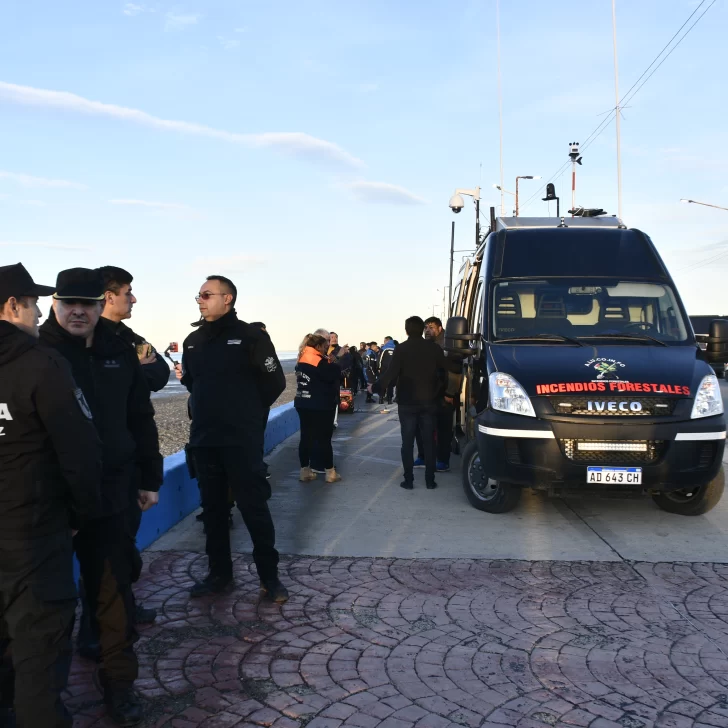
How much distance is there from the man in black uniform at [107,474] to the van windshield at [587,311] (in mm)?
4043

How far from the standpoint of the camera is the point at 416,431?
26.1ft

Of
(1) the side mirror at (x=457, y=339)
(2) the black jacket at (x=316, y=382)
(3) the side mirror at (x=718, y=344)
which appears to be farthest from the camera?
(2) the black jacket at (x=316, y=382)

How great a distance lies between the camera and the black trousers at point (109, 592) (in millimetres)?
3105

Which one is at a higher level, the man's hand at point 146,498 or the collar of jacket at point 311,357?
the collar of jacket at point 311,357

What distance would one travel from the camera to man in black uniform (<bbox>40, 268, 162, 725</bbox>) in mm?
3105

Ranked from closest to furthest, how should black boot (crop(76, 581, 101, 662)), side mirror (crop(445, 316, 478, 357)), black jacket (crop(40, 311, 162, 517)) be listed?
black jacket (crop(40, 311, 162, 517)), black boot (crop(76, 581, 101, 662)), side mirror (crop(445, 316, 478, 357))

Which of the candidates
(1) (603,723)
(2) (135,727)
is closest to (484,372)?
(1) (603,723)

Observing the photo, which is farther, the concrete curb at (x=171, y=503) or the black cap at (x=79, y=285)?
the concrete curb at (x=171, y=503)

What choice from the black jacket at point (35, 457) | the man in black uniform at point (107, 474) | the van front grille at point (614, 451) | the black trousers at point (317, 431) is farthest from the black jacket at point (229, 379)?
the black trousers at point (317, 431)

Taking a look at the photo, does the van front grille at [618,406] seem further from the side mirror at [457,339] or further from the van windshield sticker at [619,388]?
the side mirror at [457,339]

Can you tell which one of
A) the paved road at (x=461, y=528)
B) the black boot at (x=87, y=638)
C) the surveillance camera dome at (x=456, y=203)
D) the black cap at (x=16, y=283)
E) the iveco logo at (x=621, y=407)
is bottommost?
the paved road at (x=461, y=528)

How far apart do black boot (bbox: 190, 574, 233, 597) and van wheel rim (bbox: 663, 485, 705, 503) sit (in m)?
3.91

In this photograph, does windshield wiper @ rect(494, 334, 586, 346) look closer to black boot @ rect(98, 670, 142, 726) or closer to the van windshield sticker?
the van windshield sticker

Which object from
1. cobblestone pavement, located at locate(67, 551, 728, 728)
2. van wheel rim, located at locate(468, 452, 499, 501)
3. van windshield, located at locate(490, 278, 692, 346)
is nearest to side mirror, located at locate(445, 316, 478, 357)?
van windshield, located at locate(490, 278, 692, 346)
